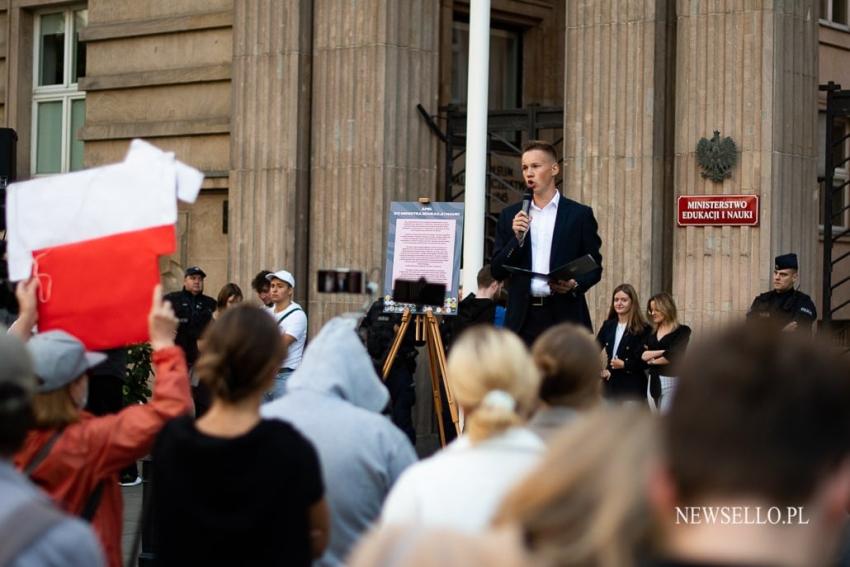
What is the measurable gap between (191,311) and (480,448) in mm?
10566

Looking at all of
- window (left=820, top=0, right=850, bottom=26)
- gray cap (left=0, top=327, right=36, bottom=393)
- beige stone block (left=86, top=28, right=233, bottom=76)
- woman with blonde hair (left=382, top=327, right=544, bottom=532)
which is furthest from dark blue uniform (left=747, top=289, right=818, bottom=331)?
gray cap (left=0, top=327, right=36, bottom=393)

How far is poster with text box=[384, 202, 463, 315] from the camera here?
1194cm

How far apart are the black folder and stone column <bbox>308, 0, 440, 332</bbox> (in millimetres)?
5994

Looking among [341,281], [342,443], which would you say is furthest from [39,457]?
[341,281]

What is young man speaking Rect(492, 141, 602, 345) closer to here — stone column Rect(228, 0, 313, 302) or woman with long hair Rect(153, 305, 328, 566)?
woman with long hair Rect(153, 305, 328, 566)

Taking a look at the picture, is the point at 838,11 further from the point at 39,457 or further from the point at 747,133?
the point at 39,457

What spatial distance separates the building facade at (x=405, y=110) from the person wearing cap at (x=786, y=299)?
500 millimetres

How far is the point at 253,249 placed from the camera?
605 inches

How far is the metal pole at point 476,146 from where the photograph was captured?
11469 mm

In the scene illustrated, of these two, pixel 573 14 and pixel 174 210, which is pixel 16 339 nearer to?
pixel 174 210

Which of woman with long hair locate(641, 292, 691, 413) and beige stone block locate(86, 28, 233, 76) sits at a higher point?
beige stone block locate(86, 28, 233, 76)

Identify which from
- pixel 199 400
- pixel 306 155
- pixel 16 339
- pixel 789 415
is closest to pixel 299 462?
pixel 16 339

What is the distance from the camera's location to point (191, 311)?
46.7 feet

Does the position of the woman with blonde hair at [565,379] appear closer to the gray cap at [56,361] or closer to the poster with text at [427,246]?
the gray cap at [56,361]
